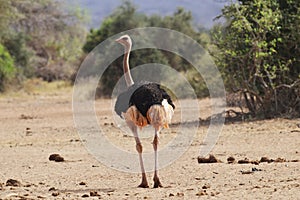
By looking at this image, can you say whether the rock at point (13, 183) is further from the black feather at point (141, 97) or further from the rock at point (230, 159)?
the rock at point (230, 159)

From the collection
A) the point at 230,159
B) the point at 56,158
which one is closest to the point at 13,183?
the point at 56,158

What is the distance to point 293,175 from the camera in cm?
911

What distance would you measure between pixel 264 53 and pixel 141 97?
804cm

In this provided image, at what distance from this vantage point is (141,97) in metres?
9.15

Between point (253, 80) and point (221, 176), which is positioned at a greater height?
point (253, 80)

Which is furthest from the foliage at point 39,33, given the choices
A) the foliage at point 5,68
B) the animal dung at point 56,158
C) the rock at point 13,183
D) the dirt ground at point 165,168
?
the rock at point 13,183

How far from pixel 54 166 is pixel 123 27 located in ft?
78.8

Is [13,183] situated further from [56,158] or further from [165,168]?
[56,158]

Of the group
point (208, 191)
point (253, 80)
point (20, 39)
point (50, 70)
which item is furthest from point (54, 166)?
point (50, 70)

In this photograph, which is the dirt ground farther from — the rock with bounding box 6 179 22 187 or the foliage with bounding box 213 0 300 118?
the foliage with bounding box 213 0 300 118

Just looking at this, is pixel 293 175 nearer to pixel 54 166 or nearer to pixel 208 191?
pixel 208 191

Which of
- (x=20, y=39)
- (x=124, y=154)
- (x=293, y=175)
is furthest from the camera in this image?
(x=20, y=39)

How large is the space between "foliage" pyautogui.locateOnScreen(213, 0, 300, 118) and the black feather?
25.2ft

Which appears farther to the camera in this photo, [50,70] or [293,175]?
[50,70]
